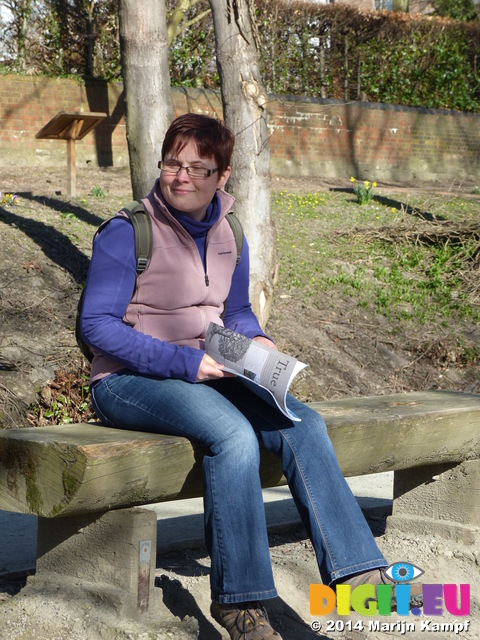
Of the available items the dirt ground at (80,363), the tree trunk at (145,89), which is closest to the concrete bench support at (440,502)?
the dirt ground at (80,363)

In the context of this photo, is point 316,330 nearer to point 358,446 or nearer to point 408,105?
point 358,446

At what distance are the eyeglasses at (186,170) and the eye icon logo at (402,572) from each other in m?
1.54

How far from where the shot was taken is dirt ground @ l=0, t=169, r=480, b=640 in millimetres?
2906

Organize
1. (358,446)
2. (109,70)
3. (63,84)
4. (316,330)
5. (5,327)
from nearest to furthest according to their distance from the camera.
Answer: (358,446) → (5,327) → (316,330) → (63,84) → (109,70)

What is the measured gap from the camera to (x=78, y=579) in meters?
2.98

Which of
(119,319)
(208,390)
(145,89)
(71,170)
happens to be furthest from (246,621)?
(71,170)

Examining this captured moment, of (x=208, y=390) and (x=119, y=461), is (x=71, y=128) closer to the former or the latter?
(x=208, y=390)

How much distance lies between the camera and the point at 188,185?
10.6 ft

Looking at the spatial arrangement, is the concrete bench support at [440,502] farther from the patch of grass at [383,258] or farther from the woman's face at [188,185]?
the patch of grass at [383,258]

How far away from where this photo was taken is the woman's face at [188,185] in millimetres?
3225

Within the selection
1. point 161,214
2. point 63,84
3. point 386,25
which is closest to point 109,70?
point 63,84

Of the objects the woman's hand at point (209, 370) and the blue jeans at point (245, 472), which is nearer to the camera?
the blue jeans at point (245, 472)

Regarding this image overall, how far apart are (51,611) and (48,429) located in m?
0.59

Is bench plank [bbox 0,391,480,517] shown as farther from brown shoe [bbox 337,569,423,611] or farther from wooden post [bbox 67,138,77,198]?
wooden post [bbox 67,138,77,198]
